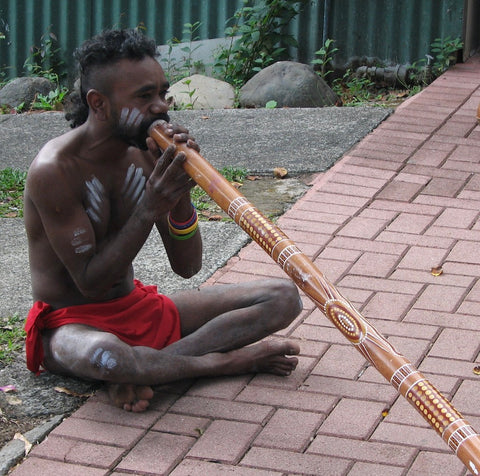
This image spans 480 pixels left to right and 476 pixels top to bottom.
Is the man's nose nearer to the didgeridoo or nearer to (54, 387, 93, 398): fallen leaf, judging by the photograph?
the didgeridoo

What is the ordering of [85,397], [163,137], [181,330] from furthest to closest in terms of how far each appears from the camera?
[181,330] < [85,397] < [163,137]

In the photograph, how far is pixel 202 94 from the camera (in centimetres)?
697

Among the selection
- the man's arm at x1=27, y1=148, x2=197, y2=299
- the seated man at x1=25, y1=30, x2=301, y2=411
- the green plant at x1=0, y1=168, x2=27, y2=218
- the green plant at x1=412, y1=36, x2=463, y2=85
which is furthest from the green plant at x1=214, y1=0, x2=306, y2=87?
the man's arm at x1=27, y1=148, x2=197, y2=299

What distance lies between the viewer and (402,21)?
7211 mm

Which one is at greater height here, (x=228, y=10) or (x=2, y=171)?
(x=228, y=10)

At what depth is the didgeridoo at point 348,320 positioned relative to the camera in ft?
7.73

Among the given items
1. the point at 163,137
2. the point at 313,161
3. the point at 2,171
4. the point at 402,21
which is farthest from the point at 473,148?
the point at 163,137

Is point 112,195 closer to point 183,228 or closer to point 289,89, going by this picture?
point 183,228

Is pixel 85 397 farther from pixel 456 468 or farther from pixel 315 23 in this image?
pixel 315 23

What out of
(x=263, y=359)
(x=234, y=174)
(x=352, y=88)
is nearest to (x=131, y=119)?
(x=263, y=359)

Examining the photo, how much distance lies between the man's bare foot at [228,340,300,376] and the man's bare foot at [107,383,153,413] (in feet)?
1.06

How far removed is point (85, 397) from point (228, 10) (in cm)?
512

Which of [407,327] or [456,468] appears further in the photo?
[407,327]

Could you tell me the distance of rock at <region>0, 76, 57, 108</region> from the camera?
7363 millimetres
